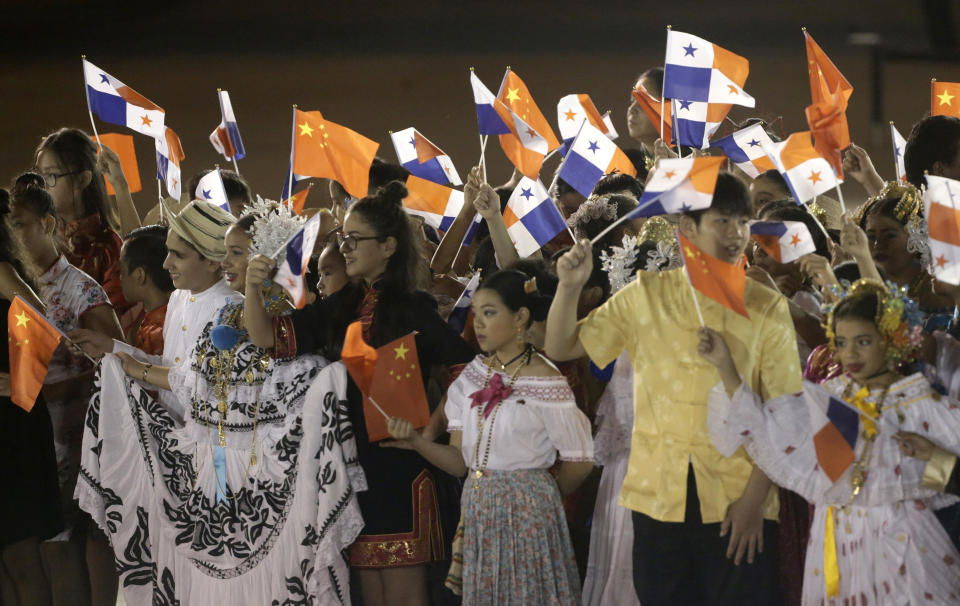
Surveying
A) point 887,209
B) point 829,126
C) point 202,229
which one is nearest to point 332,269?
point 202,229

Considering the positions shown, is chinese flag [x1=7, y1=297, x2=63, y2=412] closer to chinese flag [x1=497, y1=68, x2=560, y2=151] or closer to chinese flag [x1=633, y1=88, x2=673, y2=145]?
chinese flag [x1=497, y1=68, x2=560, y2=151]

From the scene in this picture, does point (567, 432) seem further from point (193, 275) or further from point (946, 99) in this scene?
point (946, 99)

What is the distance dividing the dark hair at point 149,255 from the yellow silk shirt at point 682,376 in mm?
1810

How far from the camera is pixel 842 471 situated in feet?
8.86

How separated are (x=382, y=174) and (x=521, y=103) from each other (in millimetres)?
617

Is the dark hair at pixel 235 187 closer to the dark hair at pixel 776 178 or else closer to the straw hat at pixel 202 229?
the straw hat at pixel 202 229

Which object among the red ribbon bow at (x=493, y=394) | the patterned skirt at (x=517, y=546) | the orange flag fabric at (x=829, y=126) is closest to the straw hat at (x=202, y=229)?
the red ribbon bow at (x=493, y=394)

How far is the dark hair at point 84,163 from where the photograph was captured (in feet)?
14.6

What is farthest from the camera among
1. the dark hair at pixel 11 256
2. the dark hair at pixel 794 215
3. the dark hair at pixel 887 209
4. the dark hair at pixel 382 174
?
the dark hair at pixel 382 174

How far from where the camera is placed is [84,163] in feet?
14.7

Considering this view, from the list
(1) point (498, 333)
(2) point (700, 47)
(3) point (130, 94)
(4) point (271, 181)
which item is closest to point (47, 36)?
(4) point (271, 181)

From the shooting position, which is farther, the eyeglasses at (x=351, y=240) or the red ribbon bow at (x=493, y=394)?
the eyeglasses at (x=351, y=240)

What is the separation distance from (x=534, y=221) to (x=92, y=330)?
1561 mm

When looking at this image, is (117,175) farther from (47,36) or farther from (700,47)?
(47,36)
